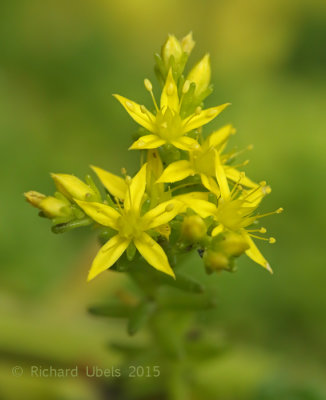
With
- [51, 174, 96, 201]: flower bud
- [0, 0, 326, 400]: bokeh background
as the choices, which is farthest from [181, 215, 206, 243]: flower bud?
[0, 0, 326, 400]: bokeh background

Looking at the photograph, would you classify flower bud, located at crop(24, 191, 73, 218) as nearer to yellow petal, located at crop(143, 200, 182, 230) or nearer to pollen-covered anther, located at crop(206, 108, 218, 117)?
yellow petal, located at crop(143, 200, 182, 230)

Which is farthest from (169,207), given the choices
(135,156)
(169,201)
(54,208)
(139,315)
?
(135,156)

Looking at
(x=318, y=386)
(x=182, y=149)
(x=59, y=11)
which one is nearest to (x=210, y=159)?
(x=182, y=149)

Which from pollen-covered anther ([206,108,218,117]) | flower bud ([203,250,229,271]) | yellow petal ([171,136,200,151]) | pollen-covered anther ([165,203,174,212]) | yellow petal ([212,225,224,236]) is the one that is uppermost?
pollen-covered anther ([206,108,218,117])

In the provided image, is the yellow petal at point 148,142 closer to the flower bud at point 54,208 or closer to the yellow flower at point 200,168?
the yellow flower at point 200,168

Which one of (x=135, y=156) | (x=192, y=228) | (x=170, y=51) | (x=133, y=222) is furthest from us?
(x=135, y=156)

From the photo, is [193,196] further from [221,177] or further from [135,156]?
[135,156]
